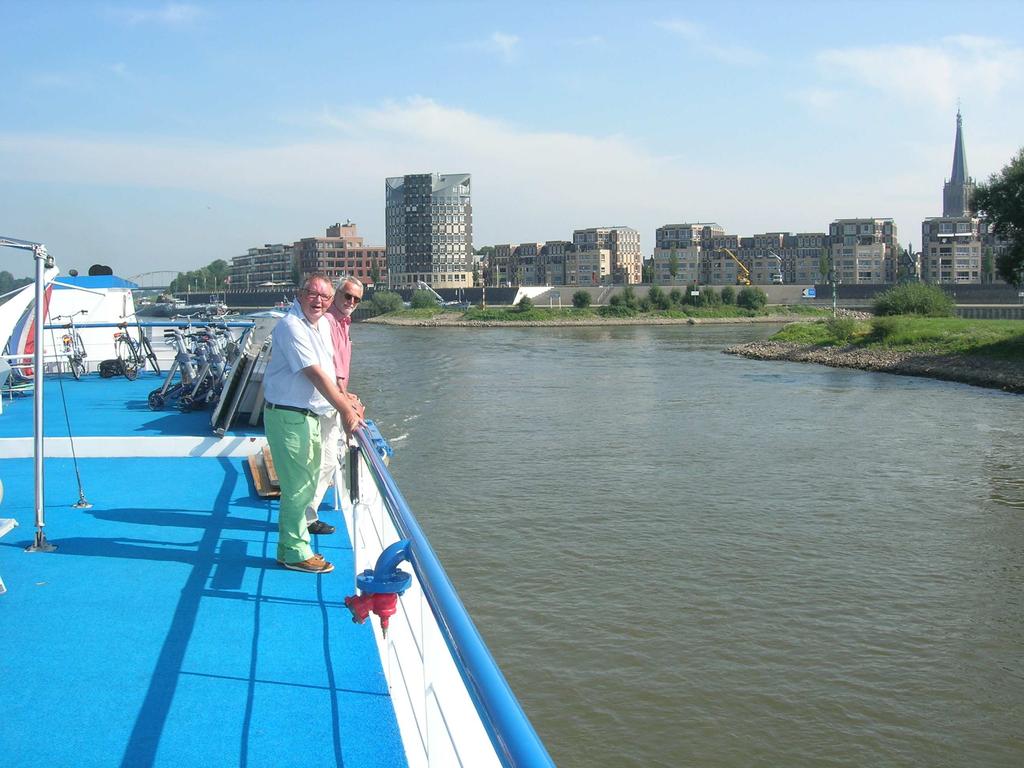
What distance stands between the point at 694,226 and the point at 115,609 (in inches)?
6662

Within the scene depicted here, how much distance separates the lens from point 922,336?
42.7 meters

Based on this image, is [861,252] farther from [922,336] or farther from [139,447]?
[139,447]

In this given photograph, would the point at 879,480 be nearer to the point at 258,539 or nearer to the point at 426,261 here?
the point at 258,539

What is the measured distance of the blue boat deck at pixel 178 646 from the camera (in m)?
3.14

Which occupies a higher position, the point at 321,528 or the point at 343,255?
the point at 343,255

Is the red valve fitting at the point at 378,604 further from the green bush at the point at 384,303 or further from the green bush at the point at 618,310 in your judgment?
the green bush at the point at 384,303

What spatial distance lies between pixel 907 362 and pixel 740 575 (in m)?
32.1

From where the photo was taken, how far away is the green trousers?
4.70 meters

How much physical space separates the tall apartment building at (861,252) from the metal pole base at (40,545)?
158011mm

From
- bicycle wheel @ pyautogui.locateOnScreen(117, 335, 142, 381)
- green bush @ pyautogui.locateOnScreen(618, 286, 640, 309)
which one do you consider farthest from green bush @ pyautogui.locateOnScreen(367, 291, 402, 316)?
bicycle wheel @ pyautogui.locateOnScreen(117, 335, 142, 381)

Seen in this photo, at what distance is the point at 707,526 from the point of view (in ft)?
39.7

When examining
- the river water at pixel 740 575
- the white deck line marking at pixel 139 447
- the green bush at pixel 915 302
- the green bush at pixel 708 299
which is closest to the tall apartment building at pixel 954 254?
the green bush at pixel 708 299

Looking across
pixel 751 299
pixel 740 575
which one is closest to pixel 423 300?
pixel 751 299

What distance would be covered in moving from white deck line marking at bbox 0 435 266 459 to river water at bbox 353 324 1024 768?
8.79 ft
